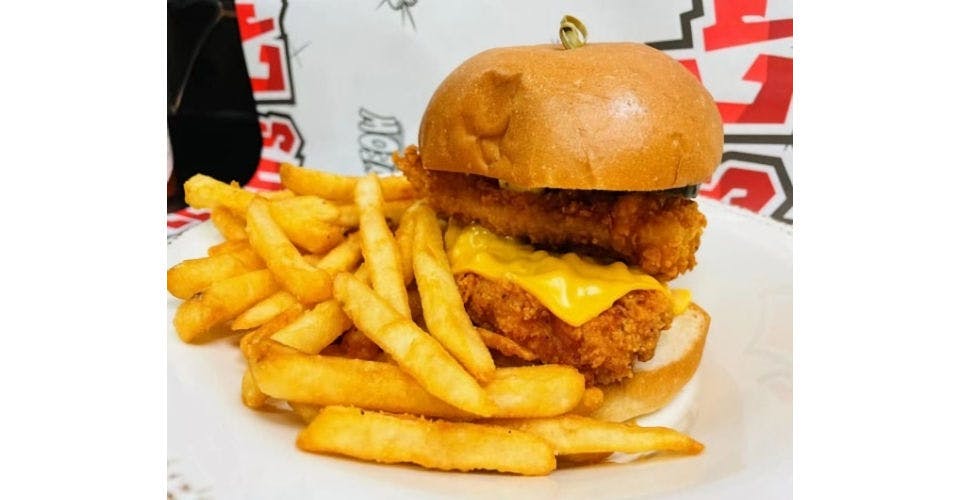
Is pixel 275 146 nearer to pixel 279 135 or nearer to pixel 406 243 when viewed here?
pixel 279 135

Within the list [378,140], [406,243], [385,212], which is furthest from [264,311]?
[378,140]

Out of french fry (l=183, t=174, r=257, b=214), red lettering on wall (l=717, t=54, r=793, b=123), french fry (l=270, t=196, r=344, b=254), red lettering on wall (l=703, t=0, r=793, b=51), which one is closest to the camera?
french fry (l=270, t=196, r=344, b=254)

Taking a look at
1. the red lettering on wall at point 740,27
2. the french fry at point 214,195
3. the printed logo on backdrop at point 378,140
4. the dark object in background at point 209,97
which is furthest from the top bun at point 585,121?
the dark object in background at point 209,97

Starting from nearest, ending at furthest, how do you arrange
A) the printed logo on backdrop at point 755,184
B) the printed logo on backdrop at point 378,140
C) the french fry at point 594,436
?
the french fry at point 594,436, the printed logo on backdrop at point 755,184, the printed logo on backdrop at point 378,140

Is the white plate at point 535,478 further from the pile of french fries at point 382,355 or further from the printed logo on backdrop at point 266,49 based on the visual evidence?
the printed logo on backdrop at point 266,49

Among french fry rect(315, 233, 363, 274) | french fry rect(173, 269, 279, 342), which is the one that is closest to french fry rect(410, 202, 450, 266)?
french fry rect(315, 233, 363, 274)

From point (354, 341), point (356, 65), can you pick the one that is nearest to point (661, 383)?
point (354, 341)

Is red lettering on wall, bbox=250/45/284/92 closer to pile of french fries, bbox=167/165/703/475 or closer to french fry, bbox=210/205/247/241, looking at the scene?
french fry, bbox=210/205/247/241
